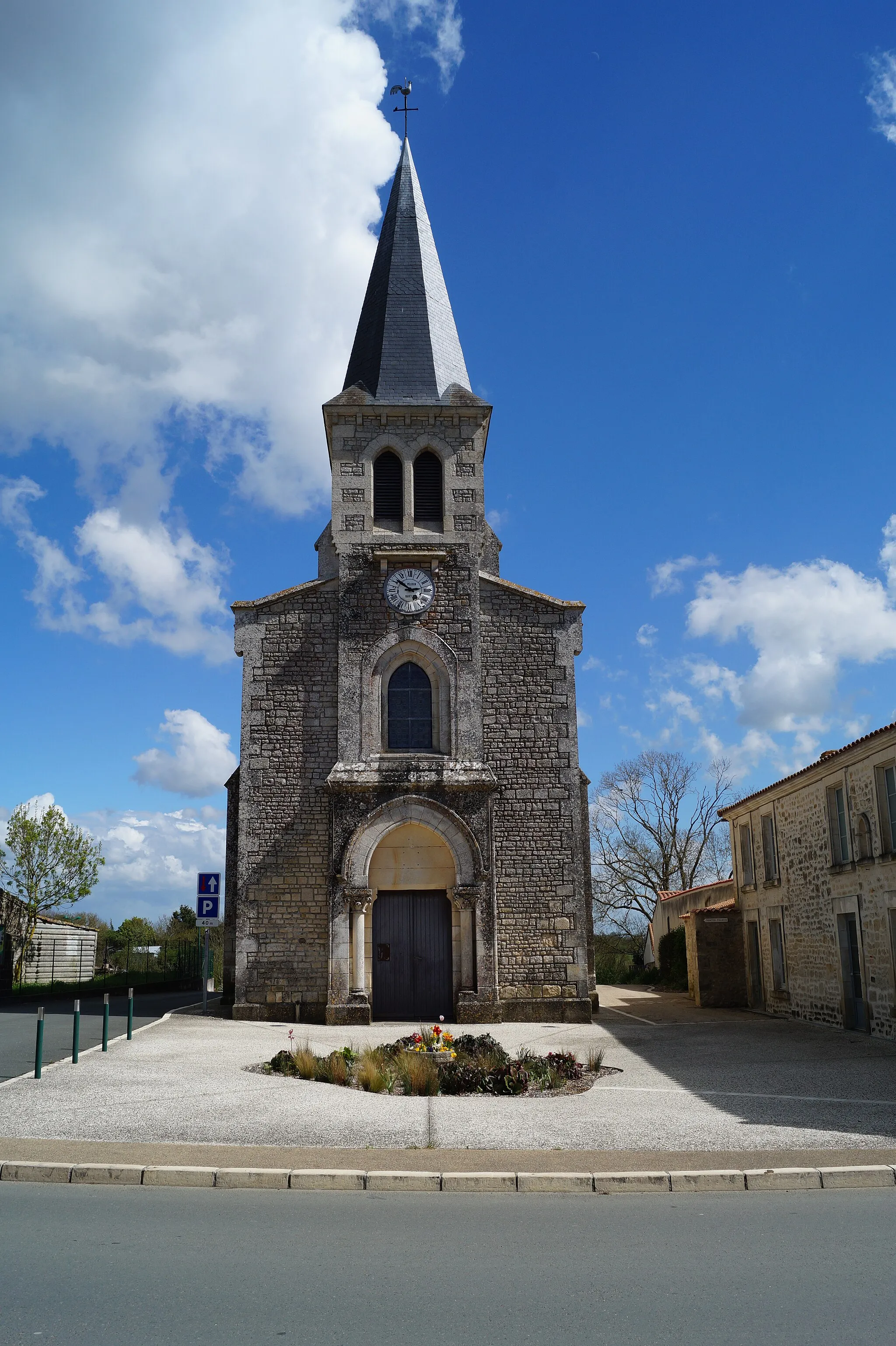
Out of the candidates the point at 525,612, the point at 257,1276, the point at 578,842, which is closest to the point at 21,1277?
the point at 257,1276

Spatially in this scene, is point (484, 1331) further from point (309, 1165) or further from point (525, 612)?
point (525, 612)

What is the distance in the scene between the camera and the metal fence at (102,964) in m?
32.1

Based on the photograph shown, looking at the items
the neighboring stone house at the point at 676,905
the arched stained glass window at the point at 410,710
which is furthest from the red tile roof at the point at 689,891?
the arched stained glass window at the point at 410,710

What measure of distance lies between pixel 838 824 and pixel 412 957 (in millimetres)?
7671

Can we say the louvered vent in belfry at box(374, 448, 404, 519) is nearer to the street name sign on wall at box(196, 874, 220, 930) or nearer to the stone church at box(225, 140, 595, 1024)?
the stone church at box(225, 140, 595, 1024)

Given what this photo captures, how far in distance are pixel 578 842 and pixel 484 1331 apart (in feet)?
49.3

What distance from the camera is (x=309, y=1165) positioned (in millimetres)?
7473

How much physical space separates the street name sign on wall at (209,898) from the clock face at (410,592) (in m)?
5.98

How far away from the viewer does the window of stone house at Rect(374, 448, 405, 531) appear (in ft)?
67.5

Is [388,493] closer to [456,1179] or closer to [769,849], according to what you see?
[769,849]

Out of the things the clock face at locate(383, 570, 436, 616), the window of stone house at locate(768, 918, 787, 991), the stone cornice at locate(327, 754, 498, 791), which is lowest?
the window of stone house at locate(768, 918, 787, 991)

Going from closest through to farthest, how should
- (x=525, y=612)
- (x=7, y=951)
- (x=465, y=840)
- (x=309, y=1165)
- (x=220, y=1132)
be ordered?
(x=309, y=1165) → (x=220, y=1132) → (x=465, y=840) → (x=525, y=612) → (x=7, y=951)

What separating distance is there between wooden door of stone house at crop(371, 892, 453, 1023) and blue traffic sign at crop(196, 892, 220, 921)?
9.52 ft

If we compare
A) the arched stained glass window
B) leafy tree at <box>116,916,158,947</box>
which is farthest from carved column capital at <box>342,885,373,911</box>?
leafy tree at <box>116,916,158,947</box>
